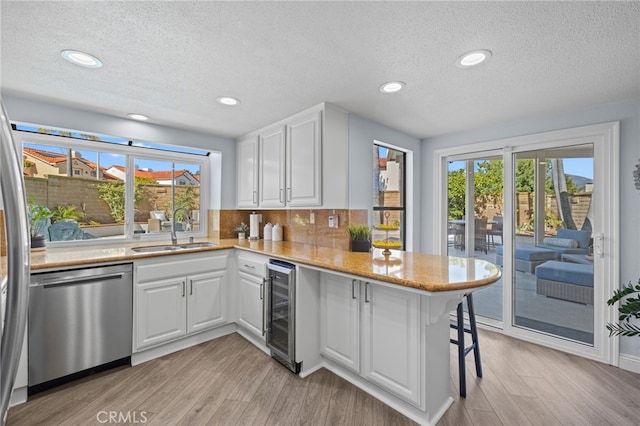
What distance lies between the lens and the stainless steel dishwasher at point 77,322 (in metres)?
2.08

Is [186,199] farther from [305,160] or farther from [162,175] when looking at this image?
[305,160]

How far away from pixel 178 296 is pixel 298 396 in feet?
4.70

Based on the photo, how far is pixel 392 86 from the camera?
2246mm

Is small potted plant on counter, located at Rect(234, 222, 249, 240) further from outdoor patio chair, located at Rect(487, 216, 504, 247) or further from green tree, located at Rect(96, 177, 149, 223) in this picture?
outdoor patio chair, located at Rect(487, 216, 504, 247)

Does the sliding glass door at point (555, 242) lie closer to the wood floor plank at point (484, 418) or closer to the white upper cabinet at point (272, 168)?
the wood floor plank at point (484, 418)

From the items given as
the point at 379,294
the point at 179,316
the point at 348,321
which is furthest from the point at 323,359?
the point at 179,316

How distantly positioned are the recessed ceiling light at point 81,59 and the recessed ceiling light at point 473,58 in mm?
2281

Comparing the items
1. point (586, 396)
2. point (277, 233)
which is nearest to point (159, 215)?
point (277, 233)

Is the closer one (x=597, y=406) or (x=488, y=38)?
(x=488, y=38)

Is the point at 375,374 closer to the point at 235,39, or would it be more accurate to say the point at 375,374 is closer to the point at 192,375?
the point at 192,375

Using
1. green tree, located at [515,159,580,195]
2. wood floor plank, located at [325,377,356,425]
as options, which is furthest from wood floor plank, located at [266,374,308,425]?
green tree, located at [515,159,580,195]

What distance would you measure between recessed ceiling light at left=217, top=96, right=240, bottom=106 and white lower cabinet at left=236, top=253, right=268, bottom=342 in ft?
4.64

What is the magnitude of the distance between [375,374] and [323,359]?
1.87 ft

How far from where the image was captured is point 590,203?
272 centimetres
